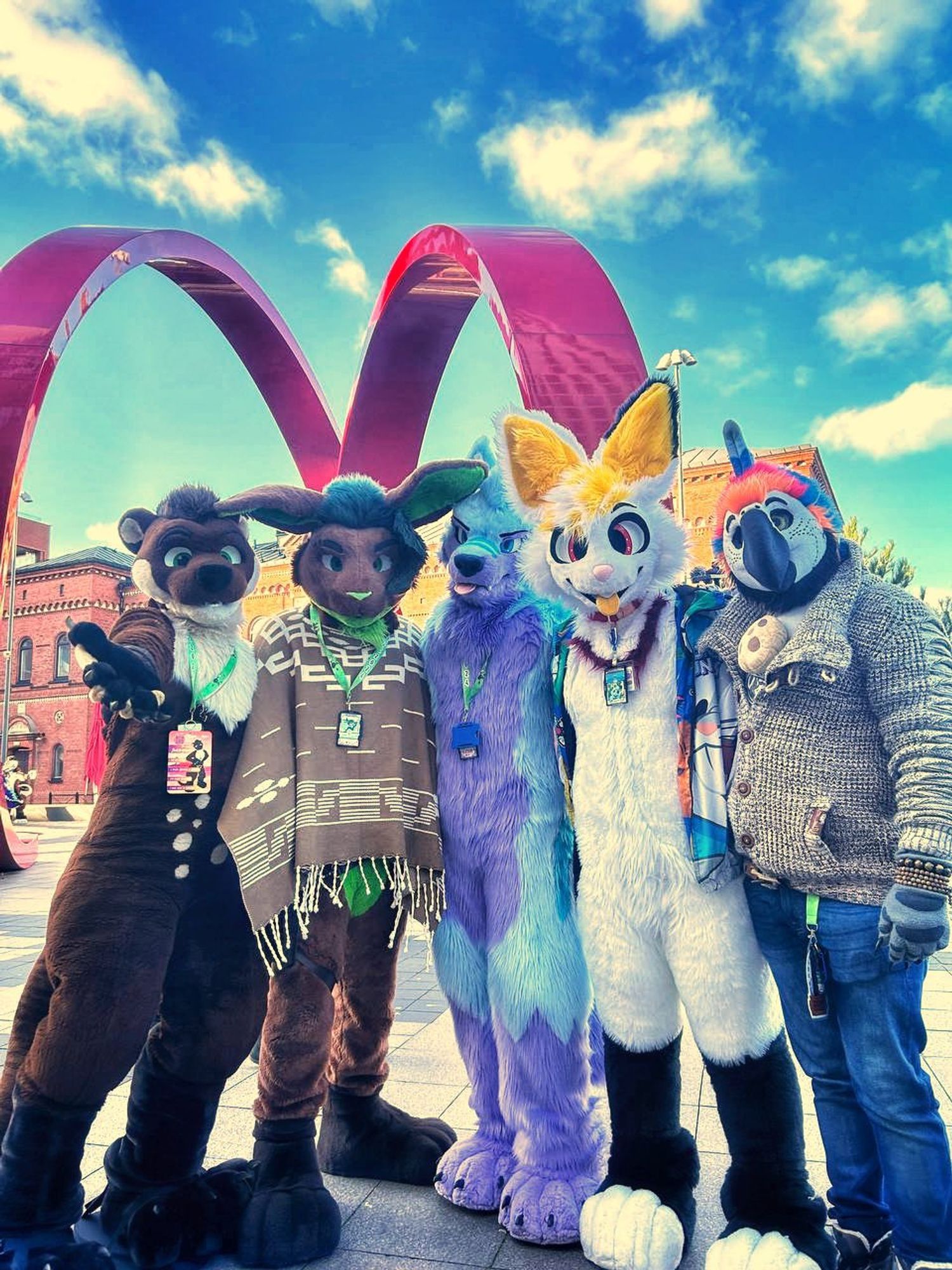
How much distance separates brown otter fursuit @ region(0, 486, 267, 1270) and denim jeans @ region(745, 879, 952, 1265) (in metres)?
1.31

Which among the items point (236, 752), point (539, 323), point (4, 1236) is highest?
point (539, 323)

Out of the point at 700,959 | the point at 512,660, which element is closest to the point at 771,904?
the point at 700,959

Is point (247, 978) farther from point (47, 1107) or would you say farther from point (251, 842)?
point (47, 1107)

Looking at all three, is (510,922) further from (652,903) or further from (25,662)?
(25,662)

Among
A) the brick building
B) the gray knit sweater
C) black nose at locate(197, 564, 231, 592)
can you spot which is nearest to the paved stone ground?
Answer: the gray knit sweater

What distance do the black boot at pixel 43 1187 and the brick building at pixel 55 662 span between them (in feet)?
86.5

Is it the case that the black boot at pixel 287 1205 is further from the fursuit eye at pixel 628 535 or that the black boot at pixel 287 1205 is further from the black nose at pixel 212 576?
the fursuit eye at pixel 628 535

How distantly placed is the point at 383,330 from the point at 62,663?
24448mm

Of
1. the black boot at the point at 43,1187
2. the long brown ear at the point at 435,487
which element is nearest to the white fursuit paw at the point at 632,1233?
the black boot at the point at 43,1187

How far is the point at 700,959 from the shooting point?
2.03 m

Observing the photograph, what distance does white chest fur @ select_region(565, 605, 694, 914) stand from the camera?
2102 millimetres

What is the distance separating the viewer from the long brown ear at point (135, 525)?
260 cm

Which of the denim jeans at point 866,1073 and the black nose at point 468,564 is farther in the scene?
the black nose at point 468,564

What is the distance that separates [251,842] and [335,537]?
85cm
